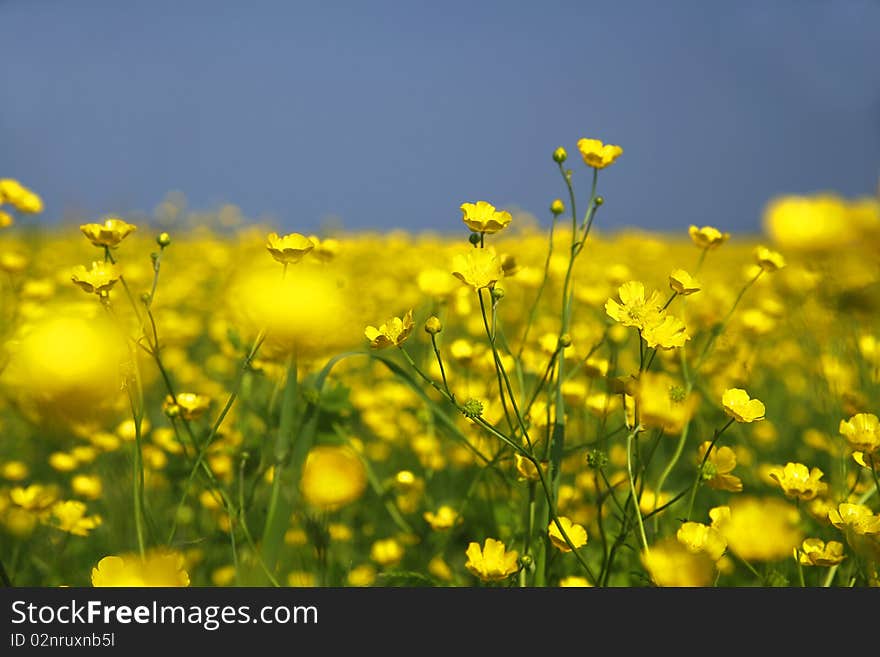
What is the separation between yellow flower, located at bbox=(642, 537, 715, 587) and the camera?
2.84 ft

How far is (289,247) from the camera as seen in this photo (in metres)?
1.07

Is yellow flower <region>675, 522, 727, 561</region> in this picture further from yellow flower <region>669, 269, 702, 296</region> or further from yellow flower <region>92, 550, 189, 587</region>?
yellow flower <region>92, 550, 189, 587</region>

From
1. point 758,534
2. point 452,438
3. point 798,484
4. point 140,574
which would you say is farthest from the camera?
point 452,438

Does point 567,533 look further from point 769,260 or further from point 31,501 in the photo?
point 31,501

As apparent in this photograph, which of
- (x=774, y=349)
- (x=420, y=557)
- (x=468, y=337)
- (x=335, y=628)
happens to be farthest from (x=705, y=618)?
(x=468, y=337)

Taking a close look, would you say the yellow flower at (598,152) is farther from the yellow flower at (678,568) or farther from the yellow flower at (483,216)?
the yellow flower at (678,568)

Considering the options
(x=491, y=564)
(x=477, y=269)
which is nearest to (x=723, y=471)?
(x=491, y=564)

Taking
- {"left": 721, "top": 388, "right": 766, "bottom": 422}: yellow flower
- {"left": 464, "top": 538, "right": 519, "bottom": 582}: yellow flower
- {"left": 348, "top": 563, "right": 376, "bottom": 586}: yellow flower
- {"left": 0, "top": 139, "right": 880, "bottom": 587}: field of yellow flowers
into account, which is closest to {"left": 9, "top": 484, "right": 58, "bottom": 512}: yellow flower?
{"left": 0, "top": 139, "right": 880, "bottom": 587}: field of yellow flowers

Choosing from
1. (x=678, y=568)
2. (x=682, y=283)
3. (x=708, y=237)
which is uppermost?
(x=708, y=237)

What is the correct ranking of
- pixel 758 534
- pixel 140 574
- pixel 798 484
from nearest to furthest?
1. pixel 140 574
2. pixel 758 534
3. pixel 798 484

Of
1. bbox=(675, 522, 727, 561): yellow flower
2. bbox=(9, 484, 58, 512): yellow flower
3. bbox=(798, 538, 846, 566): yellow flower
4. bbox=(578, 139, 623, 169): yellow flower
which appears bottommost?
bbox=(798, 538, 846, 566): yellow flower

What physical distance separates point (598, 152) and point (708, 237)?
289mm

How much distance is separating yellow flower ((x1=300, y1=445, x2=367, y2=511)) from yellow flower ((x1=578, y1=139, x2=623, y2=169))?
0.65m

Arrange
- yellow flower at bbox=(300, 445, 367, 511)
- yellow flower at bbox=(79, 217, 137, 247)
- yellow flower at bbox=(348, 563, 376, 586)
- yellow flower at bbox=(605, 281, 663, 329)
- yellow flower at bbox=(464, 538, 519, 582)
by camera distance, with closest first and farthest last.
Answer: yellow flower at bbox=(605, 281, 663, 329), yellow flower at bbox=(464, 538, 519, 582), yellow flower at bbox=(79, 217, 137, 247), yellow flower at bbox=(300, 445, 367, 511), yellow flower at bbox=(348, 563, 376, 586)
